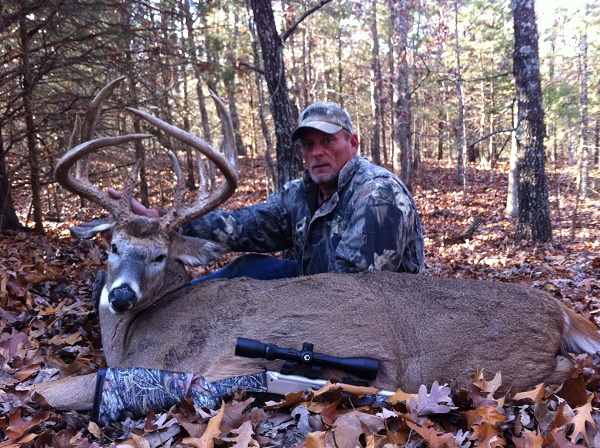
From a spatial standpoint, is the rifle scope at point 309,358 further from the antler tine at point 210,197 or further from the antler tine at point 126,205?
the antler tine at point 126,205

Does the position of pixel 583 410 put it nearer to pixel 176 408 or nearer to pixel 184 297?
pixel 176 408

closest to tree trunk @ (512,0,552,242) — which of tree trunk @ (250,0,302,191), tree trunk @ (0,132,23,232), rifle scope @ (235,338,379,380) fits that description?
tree trunk @ (250,0,302,191)

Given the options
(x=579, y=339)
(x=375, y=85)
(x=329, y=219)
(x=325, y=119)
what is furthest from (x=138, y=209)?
(x=375, y=85)

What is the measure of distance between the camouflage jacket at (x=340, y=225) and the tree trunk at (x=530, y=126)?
598 centimetres

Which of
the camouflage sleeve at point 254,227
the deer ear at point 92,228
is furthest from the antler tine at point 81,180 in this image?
the camouflage sleeve at point 254,227

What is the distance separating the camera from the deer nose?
3.71 m

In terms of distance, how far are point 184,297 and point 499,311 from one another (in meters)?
2.40

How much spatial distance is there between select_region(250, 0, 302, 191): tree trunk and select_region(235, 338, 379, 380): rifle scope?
4.28m

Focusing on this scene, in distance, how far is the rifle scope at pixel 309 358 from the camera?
3.22 m

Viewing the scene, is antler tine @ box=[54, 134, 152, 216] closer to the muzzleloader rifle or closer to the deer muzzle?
the deer muzzle

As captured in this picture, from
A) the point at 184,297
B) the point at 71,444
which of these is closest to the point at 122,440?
the point at 71,444

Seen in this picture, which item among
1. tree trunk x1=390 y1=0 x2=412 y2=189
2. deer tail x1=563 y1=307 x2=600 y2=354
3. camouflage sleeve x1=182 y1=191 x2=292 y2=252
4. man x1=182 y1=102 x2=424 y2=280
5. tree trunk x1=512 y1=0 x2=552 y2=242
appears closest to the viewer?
deer tail x1=563 y1=307 x2=600 y2=354

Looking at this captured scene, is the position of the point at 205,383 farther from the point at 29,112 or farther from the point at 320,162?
the point at 29,112

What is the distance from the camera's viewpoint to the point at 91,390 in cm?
343
